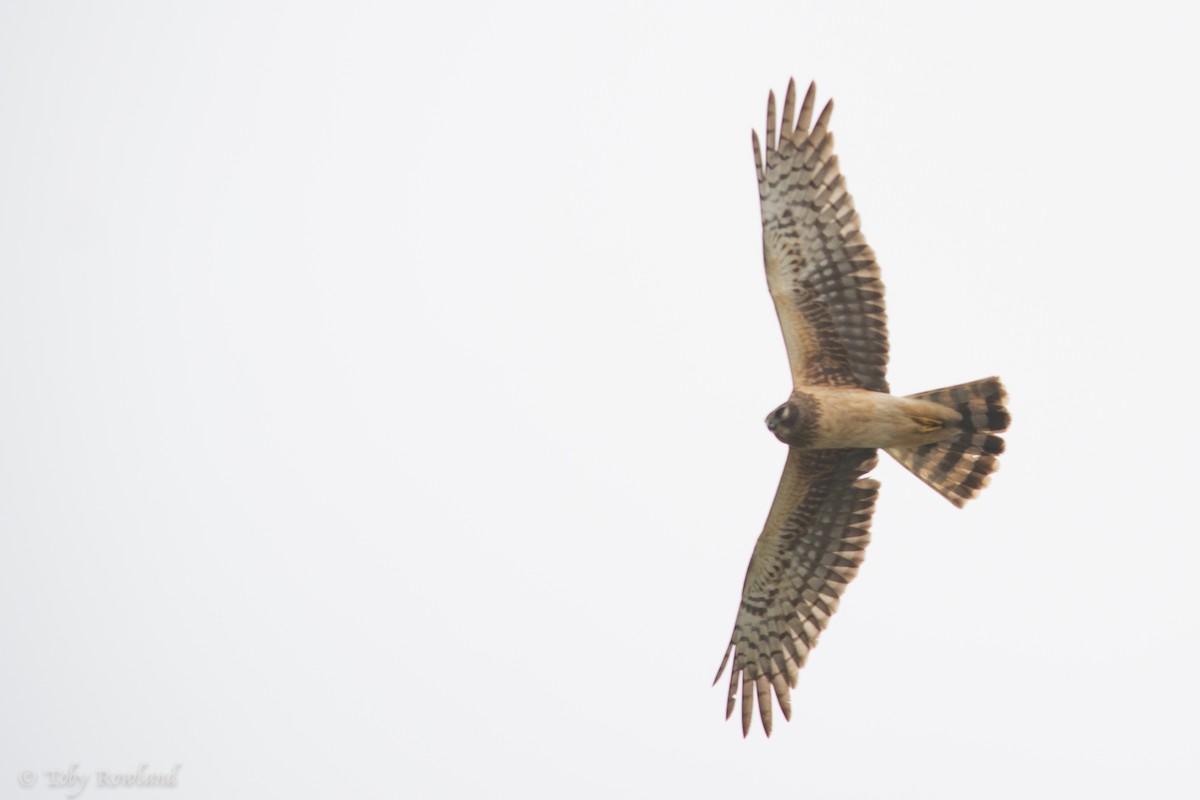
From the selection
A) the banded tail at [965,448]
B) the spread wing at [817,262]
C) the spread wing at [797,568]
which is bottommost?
the spread wing at [797,568]

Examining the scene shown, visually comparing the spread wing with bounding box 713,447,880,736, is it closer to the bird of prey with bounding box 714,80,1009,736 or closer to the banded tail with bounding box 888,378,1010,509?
the bird of prey with bounding box 714,80,1009,736

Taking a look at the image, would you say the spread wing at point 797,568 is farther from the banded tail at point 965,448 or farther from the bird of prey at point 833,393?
the banded tail at point 965,448

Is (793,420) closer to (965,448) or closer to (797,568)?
(965,448)

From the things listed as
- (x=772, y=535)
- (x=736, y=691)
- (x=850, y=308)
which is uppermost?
(x=850, y=308)

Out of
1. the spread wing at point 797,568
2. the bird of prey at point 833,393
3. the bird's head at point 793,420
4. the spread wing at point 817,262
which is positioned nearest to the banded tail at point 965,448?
the bird of prey at point 833,393

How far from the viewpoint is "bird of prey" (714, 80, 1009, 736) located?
11852 millimetres

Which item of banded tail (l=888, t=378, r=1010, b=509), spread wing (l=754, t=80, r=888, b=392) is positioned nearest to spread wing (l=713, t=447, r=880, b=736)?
banded tail (l=888, t=378, r=1010, b=509)

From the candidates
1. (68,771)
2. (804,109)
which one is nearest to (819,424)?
(804,109)

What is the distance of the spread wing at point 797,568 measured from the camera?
492 inches

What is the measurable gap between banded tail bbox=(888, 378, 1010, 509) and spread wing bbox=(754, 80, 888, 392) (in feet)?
1.94

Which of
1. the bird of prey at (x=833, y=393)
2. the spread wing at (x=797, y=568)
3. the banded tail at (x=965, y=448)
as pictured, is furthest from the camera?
the spread wing at (x=797, y=568)

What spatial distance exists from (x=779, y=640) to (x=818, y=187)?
3720mm

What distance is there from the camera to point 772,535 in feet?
41.9

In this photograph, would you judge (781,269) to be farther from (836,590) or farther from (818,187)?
(836,590)
